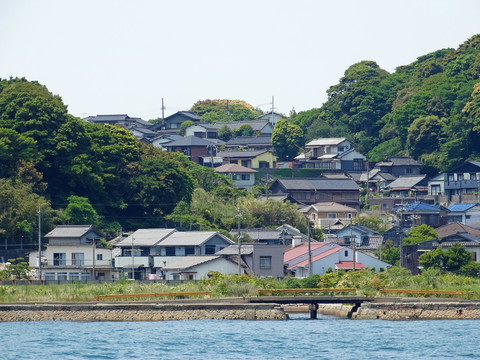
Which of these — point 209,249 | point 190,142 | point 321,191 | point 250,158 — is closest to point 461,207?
point 321,191

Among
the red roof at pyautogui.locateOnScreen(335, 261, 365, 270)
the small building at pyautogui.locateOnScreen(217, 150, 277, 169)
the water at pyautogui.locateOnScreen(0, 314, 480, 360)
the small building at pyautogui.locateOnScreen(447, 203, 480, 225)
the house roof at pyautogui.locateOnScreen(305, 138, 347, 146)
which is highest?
the house roof at pyautogui.locateOnScreen(305, 138, 347, 146)

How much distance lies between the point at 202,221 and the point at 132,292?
24942 mm

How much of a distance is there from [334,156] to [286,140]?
19.8 ft

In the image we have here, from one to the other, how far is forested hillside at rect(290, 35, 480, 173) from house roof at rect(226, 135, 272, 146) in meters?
3.96

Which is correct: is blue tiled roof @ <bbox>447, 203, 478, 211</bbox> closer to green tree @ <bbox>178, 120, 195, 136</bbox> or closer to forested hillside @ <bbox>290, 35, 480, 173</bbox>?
forested hillside @ <bbox>290, 35, 480, 173</bbox>

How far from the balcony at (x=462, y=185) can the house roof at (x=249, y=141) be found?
22.5 meters

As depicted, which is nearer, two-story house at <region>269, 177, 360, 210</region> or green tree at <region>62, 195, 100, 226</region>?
green tree at <region>62, 195, 100, 226</region>

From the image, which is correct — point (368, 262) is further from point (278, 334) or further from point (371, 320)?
point (278, 334)

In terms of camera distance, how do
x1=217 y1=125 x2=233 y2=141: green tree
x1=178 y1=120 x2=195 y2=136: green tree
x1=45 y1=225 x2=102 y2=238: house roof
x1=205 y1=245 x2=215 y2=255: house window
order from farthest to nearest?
x1=217 y1=125 x2=233 y2=141: green tree, x1=178 y1=120 x2=195 y2=136: green tree, x1=205 y1=245 x2=215 y2=255: house window, x1=45 y1=225 x2=102 y2=238: house roof

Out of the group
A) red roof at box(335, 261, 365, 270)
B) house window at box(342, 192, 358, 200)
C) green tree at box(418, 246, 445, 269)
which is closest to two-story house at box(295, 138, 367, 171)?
house window at box(342, 192, 358, 200)

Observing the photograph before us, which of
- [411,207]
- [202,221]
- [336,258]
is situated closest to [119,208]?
[202,221]

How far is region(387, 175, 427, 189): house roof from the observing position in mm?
86188

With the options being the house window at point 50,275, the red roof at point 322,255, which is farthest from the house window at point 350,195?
the house window at point 50,275

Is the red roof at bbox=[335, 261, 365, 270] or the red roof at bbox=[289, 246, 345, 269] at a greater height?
the red roof at bbox=[289, 246, 345, 269]
